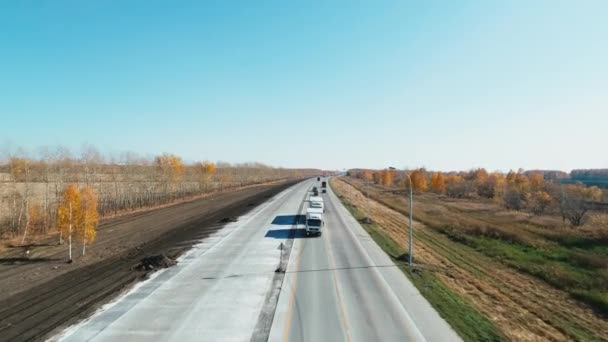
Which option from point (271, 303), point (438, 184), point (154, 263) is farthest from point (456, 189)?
point (271, 303)

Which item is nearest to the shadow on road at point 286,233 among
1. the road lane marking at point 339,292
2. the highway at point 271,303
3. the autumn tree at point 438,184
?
the road lane marking at point 339,292

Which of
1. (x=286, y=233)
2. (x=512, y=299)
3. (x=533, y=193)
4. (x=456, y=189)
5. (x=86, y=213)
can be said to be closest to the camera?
(x=512, y=299)

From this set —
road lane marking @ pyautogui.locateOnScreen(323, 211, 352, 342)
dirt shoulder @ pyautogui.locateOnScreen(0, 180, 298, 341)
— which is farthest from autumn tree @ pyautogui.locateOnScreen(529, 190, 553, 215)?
dirt shoulder @ pyautogui.locateOnScreen(0, 180, 298, 341)

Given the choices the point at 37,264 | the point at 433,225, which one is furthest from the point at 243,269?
the point at 433,225

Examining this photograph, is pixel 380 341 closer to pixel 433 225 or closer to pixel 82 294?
pixel 82 294

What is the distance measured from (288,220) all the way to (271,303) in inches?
1052

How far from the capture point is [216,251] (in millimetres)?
26922

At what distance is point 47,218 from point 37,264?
14253mm

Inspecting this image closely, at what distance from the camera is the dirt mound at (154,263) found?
73.1 feet

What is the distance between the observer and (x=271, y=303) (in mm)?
16500

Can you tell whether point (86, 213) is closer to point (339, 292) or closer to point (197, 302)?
point (197, 302)

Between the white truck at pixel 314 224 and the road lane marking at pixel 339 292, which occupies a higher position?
the white truck at pixel 314 224

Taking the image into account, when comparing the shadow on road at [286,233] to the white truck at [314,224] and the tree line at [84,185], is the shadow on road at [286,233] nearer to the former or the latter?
the white truck at [314,224]

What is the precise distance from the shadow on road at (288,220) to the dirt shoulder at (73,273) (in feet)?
25.6
